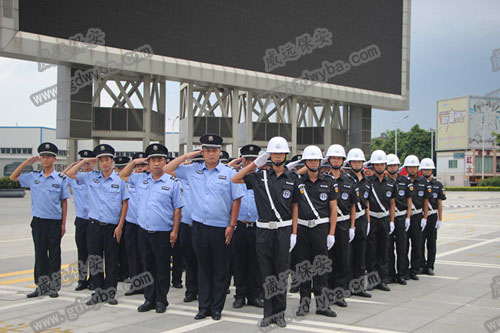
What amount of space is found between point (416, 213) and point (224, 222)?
13.0 feet

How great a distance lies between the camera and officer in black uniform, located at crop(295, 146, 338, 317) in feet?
20.1

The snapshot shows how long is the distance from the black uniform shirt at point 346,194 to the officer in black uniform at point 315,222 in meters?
0.55

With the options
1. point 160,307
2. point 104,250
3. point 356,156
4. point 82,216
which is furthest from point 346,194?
point 82,216

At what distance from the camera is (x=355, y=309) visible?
6.41m

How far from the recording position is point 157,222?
6293 mm

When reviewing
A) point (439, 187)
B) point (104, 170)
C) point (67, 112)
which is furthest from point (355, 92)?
point (104, 170)

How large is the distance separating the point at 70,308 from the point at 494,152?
77385mm

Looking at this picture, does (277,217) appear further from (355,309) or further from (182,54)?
(182,54)

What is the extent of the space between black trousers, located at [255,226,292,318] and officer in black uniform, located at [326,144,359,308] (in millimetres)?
1173

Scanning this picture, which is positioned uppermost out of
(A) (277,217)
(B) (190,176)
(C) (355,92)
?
(C) (355,92)

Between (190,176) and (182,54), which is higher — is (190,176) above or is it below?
below

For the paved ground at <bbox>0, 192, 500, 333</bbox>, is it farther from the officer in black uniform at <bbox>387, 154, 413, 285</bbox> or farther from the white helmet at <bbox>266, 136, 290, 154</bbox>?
the white helmet at <bbox>266, 136, 290, 154</bbox>

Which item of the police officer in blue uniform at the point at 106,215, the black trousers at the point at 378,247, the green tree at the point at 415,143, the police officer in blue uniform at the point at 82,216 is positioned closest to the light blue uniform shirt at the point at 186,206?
the police officer in blue uniform at the point at 106,215

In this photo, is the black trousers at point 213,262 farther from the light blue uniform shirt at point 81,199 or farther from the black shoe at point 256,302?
the light blue uniform shirt at point 81,199
